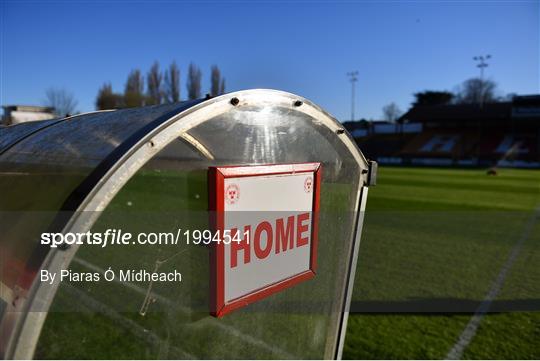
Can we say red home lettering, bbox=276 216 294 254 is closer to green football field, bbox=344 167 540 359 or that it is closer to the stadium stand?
green football field, bbox=344 167 540 359

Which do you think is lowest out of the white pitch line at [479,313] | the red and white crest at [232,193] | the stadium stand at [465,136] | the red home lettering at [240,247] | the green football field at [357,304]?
the white pitch line at [479,313]

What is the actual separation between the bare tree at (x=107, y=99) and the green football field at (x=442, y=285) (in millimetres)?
37191

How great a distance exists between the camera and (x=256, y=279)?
1.77 meters

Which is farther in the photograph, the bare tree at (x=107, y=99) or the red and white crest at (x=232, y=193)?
the bare tree at (x=107, y=99)

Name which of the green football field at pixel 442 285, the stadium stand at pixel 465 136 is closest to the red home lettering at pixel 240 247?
the green football field at pixel 442 285

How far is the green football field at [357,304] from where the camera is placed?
6.41 ft

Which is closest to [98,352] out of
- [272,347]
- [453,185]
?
[272,347]

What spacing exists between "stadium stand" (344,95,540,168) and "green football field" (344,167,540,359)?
2906 cm

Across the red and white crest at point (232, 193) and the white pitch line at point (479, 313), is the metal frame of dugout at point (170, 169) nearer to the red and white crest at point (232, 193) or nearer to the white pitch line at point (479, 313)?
the red and white crest at point (232, 193)

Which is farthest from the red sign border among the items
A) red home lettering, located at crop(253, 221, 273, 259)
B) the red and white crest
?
red home lettering, located at crop(253, 221, 273, 259)

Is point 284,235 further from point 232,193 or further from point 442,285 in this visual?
point 442,285

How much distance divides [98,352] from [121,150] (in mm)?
2311

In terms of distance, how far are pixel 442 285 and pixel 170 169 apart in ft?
13.5

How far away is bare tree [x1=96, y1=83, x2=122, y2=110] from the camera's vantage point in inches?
1670
